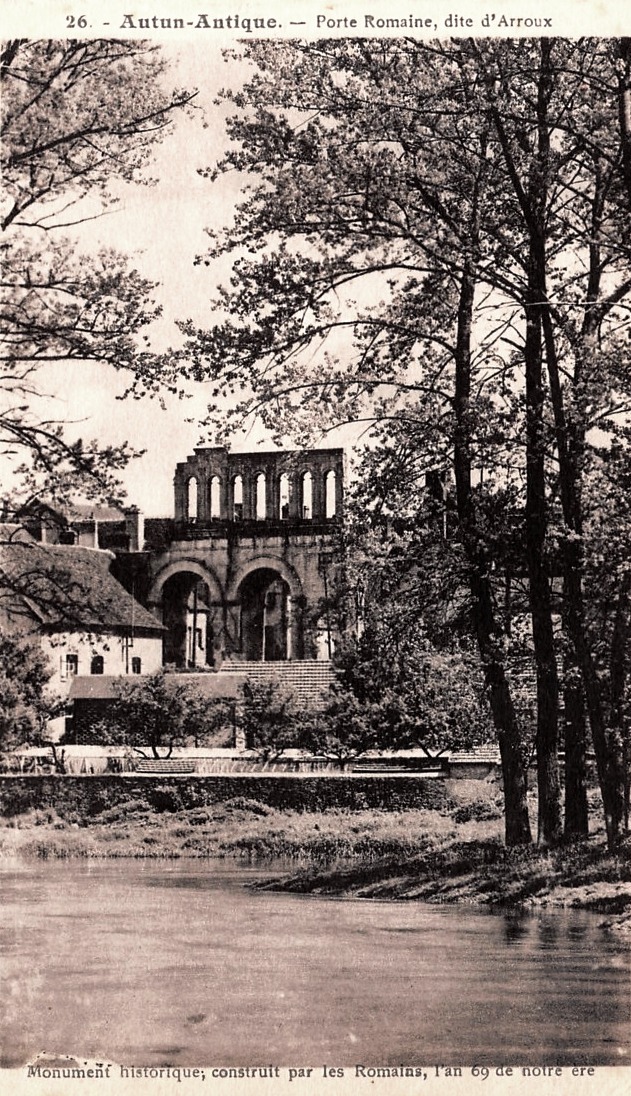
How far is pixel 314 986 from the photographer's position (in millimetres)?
11203

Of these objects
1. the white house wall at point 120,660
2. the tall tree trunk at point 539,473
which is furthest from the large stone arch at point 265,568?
the tall tree trunk at point 539,473

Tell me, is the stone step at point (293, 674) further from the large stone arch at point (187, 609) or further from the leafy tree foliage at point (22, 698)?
the leafy tree foliage at point (22, 698)

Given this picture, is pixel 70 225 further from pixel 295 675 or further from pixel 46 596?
pixel 295 675

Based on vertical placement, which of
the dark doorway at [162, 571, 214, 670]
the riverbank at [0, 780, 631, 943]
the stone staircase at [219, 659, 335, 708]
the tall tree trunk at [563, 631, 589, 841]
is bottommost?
→ the riverbank at [0, 780, 631, 943]

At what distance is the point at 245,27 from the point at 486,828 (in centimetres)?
1968

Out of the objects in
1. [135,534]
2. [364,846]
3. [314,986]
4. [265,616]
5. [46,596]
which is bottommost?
[364,846]

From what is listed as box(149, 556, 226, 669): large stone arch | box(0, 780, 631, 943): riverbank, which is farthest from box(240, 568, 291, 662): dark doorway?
box(0, 780, 631, 943): riverbank

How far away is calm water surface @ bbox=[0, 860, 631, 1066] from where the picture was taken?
916cm

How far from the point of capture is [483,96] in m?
14.7

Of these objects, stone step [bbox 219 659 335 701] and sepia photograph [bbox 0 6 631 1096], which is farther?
stone step [bbox 219 659 335 701]

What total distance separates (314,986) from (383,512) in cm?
860

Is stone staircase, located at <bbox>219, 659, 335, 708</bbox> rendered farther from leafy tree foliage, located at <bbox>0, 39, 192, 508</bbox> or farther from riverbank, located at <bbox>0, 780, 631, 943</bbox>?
leafy tree foliage, located at <bbox>0, 39, 192, 508</bbox>

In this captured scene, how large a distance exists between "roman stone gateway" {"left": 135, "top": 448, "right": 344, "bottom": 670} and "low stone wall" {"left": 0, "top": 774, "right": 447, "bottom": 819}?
404 cm

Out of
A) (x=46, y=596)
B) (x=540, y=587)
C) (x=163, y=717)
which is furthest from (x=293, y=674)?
(x=46, y=596)
